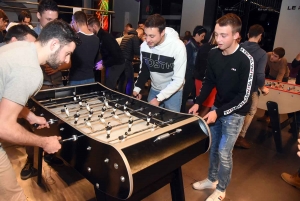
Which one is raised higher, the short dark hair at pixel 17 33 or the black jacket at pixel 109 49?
the short dark hair at pixel 17 33

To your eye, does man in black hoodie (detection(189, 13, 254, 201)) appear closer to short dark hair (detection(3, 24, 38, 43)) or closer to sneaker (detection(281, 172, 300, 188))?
sneaker (detection(281, 172, 300, 188))

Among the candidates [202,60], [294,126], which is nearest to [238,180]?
[202,60]

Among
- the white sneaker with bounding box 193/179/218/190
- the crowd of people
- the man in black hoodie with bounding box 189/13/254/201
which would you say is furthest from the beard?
the white sneaker with bounding box 193/179/218/190

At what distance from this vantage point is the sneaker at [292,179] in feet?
7.94

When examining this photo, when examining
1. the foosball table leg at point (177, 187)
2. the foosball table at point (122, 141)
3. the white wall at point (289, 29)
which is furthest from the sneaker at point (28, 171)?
the white wall at point (289, 29)

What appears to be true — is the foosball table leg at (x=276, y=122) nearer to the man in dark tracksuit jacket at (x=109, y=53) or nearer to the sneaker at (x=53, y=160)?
the man in dark tracksuit jacket at (x=109, y=53)

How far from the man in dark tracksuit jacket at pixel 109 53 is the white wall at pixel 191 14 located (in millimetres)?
4255

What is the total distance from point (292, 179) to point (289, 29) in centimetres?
444

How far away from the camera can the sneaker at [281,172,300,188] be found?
2.42 metres

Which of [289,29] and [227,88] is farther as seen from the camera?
[289,29]

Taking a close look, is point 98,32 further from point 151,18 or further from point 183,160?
point 183,160

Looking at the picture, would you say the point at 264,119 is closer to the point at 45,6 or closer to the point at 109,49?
the point at 109,49

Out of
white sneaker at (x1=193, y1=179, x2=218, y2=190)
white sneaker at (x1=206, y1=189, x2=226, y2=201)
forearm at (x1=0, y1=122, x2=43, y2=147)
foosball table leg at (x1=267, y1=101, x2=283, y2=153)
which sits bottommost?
white sneaker at (x1=193, y1=179, x2=218, y2=190)

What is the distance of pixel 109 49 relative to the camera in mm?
3594
